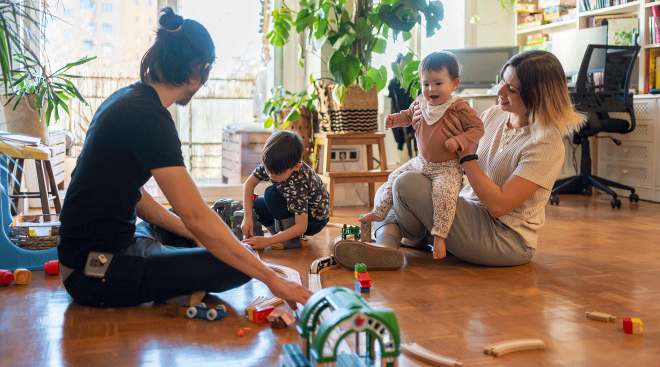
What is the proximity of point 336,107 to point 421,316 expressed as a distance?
79.8 inches

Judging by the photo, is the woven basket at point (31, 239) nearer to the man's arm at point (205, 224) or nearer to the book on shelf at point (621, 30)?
the man's arm at point (205, 224)

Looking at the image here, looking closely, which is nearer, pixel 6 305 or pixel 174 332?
pixel 174 332

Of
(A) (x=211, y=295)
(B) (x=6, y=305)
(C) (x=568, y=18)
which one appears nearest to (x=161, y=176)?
(A) (x=211, y=295)

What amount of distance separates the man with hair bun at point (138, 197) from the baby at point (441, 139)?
2.56 ft

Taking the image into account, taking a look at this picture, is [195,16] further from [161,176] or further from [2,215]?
[161,176]

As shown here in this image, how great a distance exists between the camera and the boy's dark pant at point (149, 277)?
1.49m

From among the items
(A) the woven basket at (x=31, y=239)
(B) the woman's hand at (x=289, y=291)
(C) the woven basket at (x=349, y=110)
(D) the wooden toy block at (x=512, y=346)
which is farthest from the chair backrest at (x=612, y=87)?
(A) the woven basket at (x=31, y=239)

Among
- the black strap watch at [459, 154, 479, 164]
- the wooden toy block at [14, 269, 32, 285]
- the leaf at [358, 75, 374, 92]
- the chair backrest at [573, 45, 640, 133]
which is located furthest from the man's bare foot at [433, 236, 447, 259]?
the chair backrest at [573, 45, 640, 133]

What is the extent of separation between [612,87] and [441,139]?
247 centimetres

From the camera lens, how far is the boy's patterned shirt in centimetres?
222

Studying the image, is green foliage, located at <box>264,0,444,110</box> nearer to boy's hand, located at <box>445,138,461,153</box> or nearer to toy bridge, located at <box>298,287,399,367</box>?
boy's hand, located at <box>445,138,461,153</box>

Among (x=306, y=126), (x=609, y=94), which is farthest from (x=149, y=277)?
(x=609, y=94)

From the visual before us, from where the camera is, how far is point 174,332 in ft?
4.54

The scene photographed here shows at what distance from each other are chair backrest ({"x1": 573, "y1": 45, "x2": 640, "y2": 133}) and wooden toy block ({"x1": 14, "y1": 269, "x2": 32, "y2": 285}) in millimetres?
3475
